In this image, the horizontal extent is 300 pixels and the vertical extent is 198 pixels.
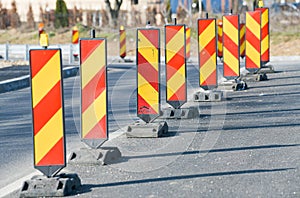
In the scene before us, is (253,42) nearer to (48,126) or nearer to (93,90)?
(93,90)

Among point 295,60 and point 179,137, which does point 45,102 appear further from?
point 295,60

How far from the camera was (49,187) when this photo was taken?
750 centimetres

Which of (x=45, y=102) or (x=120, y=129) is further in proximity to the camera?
(x=120, y=129)

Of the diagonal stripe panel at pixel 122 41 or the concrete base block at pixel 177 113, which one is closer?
the concrete base block at pixel 177 113

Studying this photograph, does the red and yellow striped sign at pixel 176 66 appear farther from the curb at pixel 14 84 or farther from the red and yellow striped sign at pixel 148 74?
the curb at pixel 14 84

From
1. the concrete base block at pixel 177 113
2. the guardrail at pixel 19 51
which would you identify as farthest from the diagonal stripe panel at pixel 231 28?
the guardrail at pixel 19 51

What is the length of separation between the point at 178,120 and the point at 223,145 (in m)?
2.35

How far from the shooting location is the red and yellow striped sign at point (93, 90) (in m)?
8.55

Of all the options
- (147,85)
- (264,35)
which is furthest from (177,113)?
(264,35)

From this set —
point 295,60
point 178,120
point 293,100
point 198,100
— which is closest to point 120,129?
point 178,120

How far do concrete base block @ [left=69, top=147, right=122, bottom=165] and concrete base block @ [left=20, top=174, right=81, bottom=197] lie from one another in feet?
3.91

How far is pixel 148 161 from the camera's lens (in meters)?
9.14

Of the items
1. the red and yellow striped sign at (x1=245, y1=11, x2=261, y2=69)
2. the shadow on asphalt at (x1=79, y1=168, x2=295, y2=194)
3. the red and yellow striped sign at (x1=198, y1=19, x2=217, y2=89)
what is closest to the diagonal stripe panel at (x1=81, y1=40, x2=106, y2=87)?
the shadow on asphalt at (x1=79, y1=168, x2=295, y2=194)

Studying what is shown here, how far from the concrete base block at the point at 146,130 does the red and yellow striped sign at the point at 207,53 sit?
3791mm
